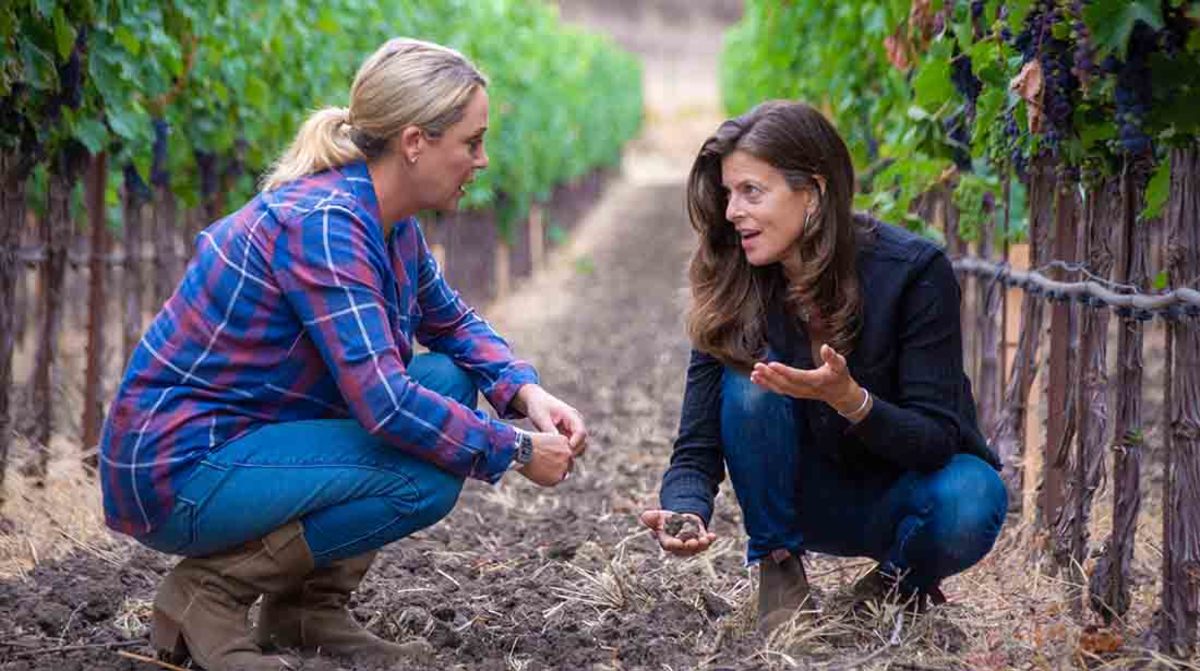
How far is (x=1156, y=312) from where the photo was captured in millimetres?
3148

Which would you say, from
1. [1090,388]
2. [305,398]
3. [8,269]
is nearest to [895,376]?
[1090,388]

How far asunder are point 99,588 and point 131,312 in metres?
2.64

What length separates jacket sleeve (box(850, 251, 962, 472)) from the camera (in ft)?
11.1

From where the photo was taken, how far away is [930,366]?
11.2 ft

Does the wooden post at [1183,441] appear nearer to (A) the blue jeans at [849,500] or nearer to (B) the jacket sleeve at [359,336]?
(A) the blue jeans at [849,500]

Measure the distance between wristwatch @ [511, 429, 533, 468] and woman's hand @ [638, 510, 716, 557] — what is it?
0.29 m

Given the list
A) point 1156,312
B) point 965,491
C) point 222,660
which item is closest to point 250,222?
point 222,660

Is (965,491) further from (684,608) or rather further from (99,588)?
(99,588)

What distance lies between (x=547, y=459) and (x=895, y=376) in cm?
81

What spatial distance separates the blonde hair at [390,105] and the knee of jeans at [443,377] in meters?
0.49

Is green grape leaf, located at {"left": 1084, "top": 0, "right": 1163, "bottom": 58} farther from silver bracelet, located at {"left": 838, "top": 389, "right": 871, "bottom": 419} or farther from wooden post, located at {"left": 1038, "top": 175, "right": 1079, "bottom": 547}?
wooden post, located at {"left": 1038, "top": 175, "right": 1079, "bottom": 547}

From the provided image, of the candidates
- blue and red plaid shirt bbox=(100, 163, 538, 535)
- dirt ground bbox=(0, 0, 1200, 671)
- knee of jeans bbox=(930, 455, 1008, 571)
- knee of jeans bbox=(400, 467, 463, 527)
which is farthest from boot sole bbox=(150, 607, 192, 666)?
knee of jeans bbox=(930, 455, 1008, 571)

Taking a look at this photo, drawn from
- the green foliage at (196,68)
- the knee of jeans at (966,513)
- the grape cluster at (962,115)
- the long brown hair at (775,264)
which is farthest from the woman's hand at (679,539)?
the grape cluster at (962,115)

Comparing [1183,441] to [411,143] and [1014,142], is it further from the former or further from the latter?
[411,143]
